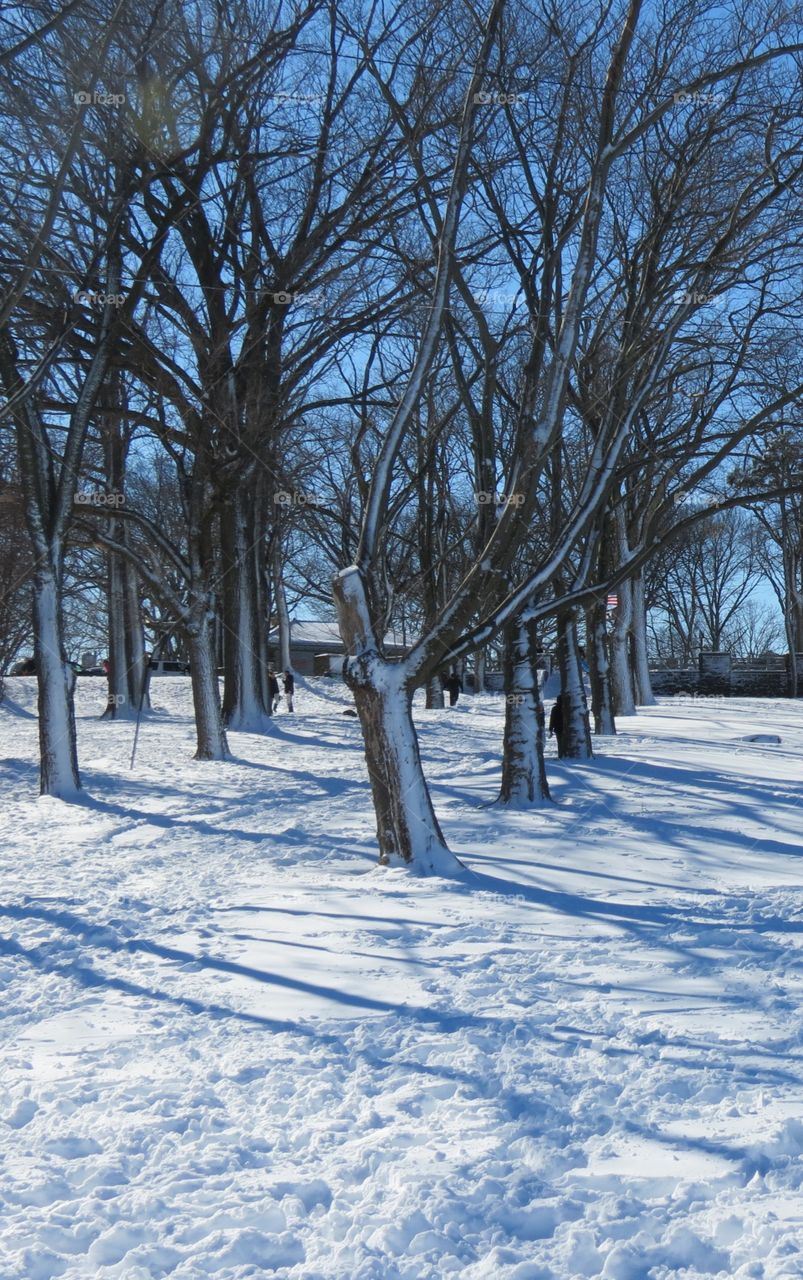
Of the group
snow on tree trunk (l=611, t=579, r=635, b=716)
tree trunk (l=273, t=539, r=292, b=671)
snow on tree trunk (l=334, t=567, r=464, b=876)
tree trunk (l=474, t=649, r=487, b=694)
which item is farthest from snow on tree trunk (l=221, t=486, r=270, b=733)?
tree trunk (l=474, t=649, r=487, b=694)

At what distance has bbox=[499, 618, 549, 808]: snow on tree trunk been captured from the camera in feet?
42.5

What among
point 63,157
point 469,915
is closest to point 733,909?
point 469,915

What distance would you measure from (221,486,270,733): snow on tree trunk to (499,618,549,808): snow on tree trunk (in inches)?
408

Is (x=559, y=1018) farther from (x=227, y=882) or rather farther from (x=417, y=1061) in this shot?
(x=227, y=882)

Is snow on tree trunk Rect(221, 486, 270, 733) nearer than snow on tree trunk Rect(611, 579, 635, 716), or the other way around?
snow on tree trunk Rect(221, 486, 270, 733)

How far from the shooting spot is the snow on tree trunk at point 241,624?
23.1m

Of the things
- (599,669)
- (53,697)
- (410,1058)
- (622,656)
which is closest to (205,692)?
(53,697)

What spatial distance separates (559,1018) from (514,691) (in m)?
7.62

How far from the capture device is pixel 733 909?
7.80 m

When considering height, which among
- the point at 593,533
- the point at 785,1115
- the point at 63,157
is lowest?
the point at 785,1115

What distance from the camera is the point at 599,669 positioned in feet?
73.4

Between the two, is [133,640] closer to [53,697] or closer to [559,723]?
[53,697]

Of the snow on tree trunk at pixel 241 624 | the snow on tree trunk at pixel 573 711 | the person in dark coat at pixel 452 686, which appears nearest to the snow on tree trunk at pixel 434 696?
the person in dark coat at pixel 452 686

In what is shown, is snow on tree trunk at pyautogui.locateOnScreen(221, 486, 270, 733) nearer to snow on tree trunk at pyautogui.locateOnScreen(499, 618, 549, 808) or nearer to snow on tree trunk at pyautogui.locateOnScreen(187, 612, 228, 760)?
snow on tree trunk at pyautogui.locateOnScreen(187, 612, 228, 760)
